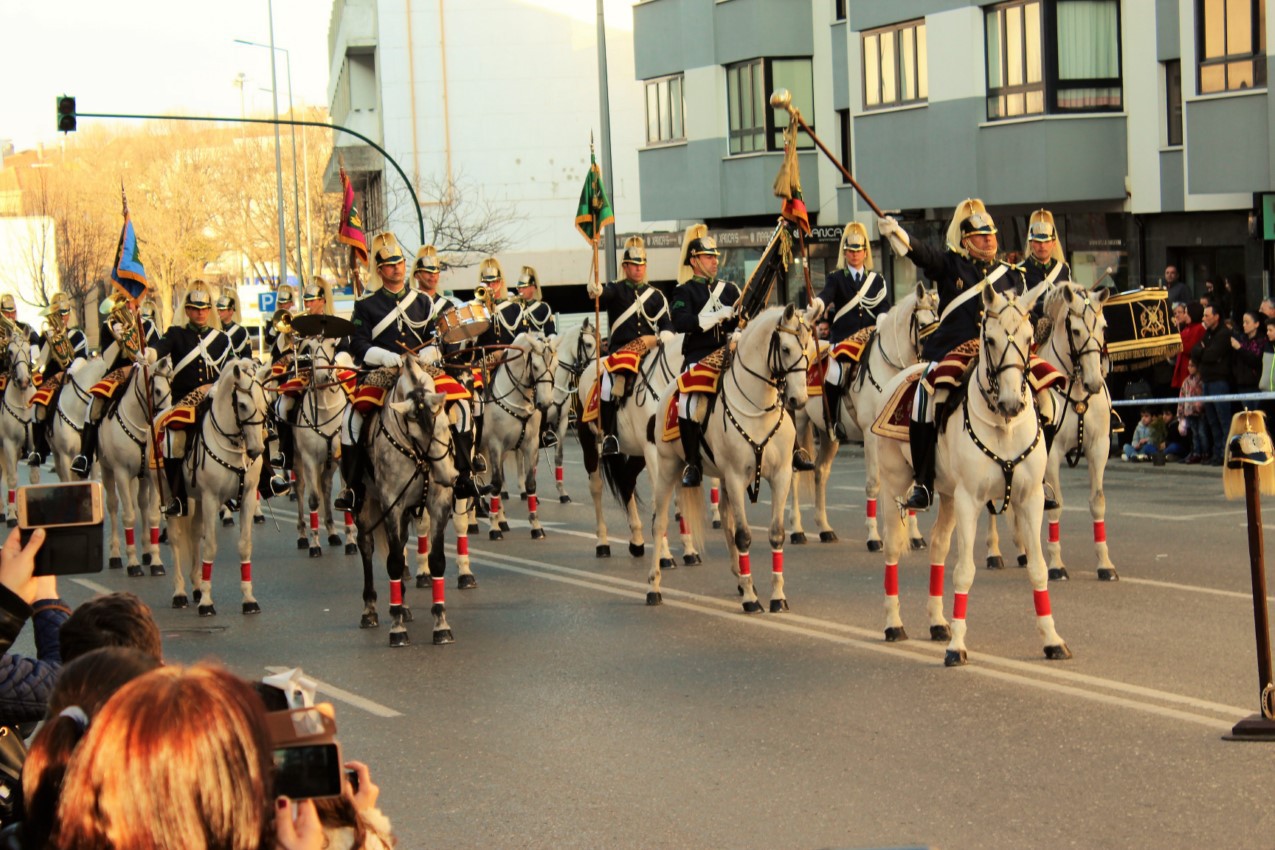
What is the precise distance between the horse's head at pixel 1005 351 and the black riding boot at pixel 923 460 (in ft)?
2.39

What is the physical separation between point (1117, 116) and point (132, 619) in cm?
3001

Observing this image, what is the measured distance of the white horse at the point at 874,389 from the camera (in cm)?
1697

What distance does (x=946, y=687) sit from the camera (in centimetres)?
1084

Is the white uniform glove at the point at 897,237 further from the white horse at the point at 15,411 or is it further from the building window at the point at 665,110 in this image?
the building window at the point at 665,110

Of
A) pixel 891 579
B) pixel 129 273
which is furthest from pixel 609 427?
pixel 891 579

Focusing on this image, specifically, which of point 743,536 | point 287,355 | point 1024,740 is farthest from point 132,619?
point 287,355

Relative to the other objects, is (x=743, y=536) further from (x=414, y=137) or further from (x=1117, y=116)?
(x=414, y=137)

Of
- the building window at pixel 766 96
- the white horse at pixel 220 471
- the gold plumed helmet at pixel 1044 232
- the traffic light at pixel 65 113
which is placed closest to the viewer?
the gold plumed helmet at pixel 1044 232

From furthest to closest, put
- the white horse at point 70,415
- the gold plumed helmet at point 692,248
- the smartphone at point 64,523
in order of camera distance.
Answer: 1. the white horse at point 70,415
2. the gold plumed helmet at point 692,248
3. the smartphone at point 64,523

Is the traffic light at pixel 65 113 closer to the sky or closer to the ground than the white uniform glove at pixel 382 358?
closer to the sky

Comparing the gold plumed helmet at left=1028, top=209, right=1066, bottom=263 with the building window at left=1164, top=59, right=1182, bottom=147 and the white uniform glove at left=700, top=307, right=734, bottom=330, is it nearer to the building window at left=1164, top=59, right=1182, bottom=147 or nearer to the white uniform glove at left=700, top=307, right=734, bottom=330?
the white uniform glove at left=700, top=307, right=734, bottom=330

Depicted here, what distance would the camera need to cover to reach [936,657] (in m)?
11.8

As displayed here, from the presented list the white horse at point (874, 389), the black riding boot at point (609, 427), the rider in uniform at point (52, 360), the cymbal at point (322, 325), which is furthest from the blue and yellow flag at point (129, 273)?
the white horse at point (874, 389)

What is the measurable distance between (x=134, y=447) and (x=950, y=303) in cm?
951
